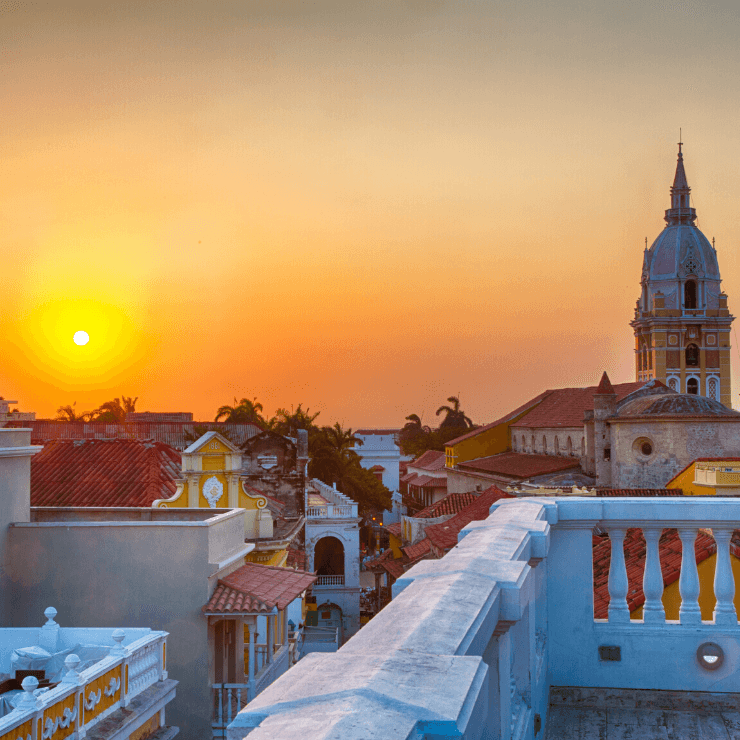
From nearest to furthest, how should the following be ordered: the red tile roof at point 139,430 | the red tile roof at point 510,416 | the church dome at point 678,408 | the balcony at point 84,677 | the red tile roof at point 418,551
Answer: the balcony at point 84,677 → the red tile roof at point 418,551 → the red tile roof at point 139,430 → the church dome at point 678,408 → the red tile roof at point 510,416

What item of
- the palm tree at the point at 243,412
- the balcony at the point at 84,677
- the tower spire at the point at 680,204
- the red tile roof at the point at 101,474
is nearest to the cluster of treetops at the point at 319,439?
the palm tree at the point at 243,412

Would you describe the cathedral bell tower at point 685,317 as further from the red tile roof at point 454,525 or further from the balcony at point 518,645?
the balcony at point 518,645

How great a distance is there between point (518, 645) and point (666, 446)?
162 ft

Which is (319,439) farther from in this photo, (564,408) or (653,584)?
(653,584)

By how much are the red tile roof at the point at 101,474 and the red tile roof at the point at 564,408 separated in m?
42.1

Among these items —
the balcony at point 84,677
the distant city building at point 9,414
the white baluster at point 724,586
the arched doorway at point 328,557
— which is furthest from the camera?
the arched doorway at point 328,557

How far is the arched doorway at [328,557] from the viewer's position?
1688 inches

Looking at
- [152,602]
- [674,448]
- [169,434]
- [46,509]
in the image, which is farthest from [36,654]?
[674,448]

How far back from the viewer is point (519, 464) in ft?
218

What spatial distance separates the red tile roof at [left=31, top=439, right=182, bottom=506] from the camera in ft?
77.3

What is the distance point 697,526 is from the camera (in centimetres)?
520

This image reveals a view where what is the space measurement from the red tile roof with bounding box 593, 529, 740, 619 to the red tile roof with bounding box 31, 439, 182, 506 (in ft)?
49.5

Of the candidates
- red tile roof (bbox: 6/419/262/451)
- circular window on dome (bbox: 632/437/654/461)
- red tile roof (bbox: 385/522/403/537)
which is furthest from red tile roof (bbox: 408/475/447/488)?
red tile roof (bbox: 6/419/262/451)

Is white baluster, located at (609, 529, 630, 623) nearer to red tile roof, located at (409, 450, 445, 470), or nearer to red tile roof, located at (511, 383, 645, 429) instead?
red tile roof, located at (511, 383, 645, 429)
